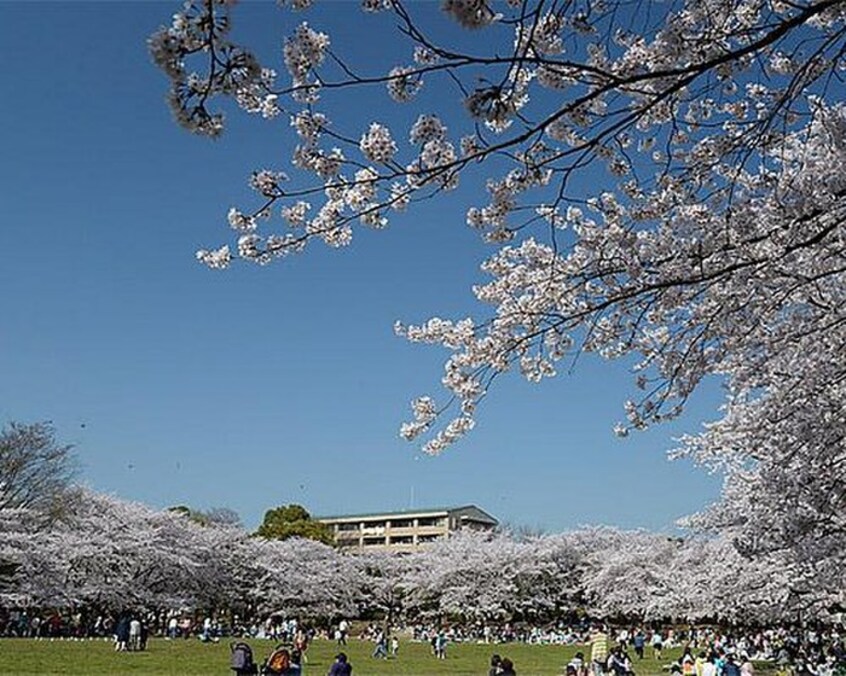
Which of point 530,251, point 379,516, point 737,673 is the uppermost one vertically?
point 379,516

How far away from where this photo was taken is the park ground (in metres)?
17.7

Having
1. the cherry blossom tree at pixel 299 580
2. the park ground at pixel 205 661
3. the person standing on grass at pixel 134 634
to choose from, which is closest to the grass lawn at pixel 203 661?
the park ground at pixel 205 661

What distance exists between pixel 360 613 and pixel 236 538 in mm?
11003

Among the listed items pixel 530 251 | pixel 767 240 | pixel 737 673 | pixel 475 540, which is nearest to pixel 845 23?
pixel 767 240

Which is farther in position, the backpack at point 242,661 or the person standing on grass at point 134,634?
the person standing on grass at point 134,634

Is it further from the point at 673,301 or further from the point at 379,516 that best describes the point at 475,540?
the point at 673,301

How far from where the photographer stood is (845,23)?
4.27m

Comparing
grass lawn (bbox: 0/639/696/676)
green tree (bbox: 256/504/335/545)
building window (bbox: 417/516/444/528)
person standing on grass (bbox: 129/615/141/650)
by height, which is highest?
building window (bbox: 417/516/444/528)

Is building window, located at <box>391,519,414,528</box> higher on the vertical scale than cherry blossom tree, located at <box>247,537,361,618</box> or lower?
higher

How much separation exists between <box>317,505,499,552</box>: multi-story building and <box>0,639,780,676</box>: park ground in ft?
172

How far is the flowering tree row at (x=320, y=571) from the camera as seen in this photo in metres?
31.2

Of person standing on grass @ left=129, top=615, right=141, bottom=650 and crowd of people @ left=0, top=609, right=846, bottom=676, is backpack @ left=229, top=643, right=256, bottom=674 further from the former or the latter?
person standing on grass @ left=129, top=615, right=141, bottom=650

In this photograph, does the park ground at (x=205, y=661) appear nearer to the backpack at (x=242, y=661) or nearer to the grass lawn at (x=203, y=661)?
the grass lawn at (x=203, y=661)

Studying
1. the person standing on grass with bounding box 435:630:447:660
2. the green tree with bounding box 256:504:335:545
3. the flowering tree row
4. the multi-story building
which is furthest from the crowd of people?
the multi-story building
